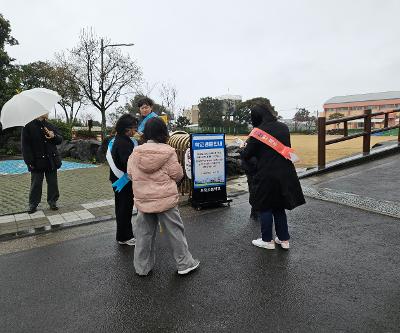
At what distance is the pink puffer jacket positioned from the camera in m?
3.14

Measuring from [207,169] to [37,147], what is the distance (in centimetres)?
295

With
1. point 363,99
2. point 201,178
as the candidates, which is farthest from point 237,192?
point 363,99

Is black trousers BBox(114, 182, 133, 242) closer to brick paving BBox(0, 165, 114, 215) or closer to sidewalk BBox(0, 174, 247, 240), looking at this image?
sidewalk BBox(0, 174, 247, 240)

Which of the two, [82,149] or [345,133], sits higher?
[345,133]

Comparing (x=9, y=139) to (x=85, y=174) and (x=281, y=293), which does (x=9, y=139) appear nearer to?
(x=85, y=174)

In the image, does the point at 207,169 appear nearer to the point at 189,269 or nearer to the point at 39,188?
the point at 189,269

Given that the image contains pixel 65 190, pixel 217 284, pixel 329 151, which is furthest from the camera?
pixel 329 151

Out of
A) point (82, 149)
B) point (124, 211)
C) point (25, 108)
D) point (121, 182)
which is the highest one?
point (25, 108)

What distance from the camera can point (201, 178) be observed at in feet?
18.5

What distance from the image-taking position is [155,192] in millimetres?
3201

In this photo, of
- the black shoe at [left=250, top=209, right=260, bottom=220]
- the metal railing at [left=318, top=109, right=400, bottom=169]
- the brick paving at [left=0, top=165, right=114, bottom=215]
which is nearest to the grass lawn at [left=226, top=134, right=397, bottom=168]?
the metal railing at [left=318, top=109, right=400, bottom=169]

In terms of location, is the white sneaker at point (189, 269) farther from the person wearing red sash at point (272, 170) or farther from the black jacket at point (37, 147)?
the black jacket at point (37, 147)

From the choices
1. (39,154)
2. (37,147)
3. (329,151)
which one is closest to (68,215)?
(39,154)

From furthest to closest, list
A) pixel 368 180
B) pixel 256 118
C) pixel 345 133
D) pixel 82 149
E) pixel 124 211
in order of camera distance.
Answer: pixel 82 149, pixel 345 133, pixel 368 180, pixel 124 211, pixel 256 118
